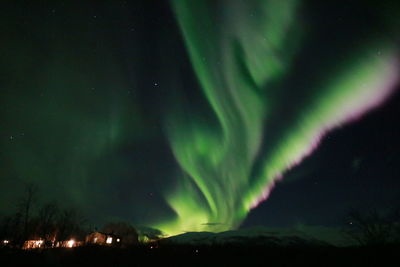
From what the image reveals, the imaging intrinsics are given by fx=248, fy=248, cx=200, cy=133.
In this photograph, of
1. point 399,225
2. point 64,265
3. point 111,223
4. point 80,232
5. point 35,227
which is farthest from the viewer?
point 111,223

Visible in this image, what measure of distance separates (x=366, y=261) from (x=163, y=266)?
1686 centimetres

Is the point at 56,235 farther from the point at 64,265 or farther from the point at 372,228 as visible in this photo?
the point at 372,228

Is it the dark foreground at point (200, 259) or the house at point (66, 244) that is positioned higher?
the house at point (66, 244)

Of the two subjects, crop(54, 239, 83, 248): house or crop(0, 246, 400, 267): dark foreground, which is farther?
crop(54, 239, 83, 248): house

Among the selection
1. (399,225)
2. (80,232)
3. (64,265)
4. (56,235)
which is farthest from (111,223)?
(399,225)

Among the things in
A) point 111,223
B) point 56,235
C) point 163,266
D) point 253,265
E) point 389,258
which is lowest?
point 389,258

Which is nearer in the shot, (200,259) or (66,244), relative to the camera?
(200,259)

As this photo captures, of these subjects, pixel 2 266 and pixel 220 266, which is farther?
pixel 220 266

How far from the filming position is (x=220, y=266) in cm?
2150

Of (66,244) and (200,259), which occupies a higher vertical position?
(66,244)

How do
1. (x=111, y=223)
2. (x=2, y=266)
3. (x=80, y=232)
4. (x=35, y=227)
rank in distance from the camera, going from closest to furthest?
1. (x=2, y=266)
2. (x=35, y=227)
3. (x=80, y=232)
4. (x=111, y=223)

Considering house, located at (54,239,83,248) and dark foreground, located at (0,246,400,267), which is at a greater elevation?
Result: house, located at (54,239,83,248)

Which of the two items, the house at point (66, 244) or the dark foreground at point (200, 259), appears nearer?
the dark foreground at point (200, 259)

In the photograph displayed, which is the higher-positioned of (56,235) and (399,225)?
(56,235)
